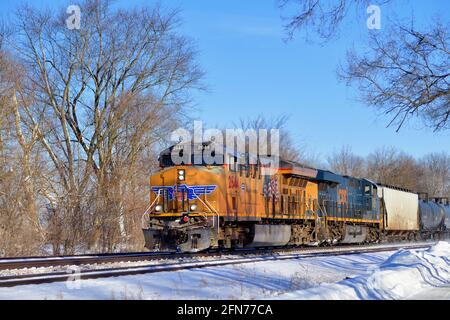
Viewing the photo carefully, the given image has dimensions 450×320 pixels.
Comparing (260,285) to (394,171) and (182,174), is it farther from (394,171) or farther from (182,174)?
(394,171)

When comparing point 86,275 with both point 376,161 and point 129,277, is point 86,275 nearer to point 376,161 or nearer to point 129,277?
point 129,277

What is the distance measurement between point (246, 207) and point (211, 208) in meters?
2.16

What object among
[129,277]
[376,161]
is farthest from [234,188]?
[376,161]

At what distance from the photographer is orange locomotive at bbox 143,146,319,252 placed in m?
19.5

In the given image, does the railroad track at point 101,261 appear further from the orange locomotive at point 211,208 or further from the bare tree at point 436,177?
the bare tree at point 436,177

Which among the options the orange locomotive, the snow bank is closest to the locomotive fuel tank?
the orange locomotive

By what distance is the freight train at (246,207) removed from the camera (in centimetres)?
1964

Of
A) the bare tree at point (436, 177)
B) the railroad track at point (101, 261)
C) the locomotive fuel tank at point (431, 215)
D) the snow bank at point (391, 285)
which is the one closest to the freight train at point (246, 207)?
the railroad track at point (101, 261)

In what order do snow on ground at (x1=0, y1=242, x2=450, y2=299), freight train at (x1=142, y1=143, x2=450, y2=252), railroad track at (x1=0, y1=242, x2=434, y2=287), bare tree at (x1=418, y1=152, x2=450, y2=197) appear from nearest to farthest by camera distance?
snow on ground at (x1=0, y1=242, x2=450, y2=299)
railroad track at (x1=0, y1=242, x2=434, y2=287)
freight train at (x1=142, y1=143, x2=450, y2=252)
bare tree at (x1=418, y1=152, x2=450, y2=197)

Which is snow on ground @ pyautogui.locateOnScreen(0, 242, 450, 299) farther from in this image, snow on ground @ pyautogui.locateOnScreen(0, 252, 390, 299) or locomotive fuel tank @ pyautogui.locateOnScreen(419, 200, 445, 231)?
locomotive fuel tank @ pyautogui.locateOnScreen(419, 200, 445, 231)

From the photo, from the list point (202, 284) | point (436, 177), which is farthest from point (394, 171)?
point (202, 284)

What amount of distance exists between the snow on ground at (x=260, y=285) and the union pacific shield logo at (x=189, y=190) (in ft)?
13.1

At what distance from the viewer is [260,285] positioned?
12109 millimetres
